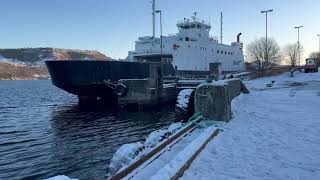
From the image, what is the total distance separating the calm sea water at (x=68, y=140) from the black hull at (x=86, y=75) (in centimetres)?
446

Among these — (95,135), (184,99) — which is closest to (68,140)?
(95,135)

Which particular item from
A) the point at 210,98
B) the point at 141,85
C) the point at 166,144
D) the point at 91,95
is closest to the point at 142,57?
the point at 91,95

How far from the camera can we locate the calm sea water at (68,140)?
11.6 meters

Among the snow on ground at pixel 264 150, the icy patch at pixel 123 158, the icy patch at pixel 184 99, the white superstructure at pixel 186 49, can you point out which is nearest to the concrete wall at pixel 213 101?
the snow on ground at pixel 264 150

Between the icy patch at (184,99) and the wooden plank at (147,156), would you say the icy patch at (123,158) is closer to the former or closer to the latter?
the wooden plank at (147,156)

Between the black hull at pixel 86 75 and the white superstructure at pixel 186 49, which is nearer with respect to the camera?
the black hull at pixel 86 75

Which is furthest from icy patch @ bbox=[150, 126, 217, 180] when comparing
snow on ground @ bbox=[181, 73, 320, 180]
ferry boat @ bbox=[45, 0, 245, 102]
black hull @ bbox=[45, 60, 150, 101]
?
black hull @ bbox=[45, 60, 150, 101]

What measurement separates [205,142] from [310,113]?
674cm

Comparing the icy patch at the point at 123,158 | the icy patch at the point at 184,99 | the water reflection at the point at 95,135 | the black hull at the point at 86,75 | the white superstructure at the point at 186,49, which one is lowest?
the water reflection at the point at 95,135

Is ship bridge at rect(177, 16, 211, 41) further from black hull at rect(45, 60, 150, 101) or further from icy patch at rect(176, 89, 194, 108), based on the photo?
icy patch at rect(176, 89, 194, 108)

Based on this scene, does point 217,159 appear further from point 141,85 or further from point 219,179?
point 141,85

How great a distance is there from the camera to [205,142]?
29.3 feet

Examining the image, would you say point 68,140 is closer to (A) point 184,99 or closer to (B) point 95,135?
(B) point 95,135

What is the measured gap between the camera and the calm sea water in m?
11.6
